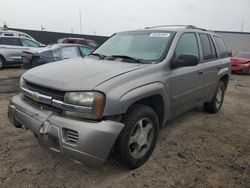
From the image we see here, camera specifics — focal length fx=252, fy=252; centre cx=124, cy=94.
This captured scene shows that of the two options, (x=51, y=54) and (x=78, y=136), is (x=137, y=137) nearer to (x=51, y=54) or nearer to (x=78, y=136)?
(x=78, y=136)

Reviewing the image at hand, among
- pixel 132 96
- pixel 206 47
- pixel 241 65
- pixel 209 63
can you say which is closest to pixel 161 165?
pixel 132 96

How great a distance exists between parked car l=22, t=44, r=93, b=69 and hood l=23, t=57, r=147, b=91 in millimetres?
5660

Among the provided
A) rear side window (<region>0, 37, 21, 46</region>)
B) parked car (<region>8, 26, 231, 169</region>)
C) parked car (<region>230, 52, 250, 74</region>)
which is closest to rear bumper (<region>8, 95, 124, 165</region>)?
parked car (<region>8, 26, 231, 169</region>)

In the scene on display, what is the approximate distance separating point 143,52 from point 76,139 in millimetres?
1824

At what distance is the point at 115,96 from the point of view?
270 cm

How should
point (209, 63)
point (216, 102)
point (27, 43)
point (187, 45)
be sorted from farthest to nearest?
point (27, 43) → point (216, 102) → point (209, 63) → point (187, 45)

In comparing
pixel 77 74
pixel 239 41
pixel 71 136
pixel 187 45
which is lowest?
pixel 239 41

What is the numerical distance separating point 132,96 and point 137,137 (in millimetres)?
598

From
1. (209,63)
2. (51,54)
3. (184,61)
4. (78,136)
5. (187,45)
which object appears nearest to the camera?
(78,136)

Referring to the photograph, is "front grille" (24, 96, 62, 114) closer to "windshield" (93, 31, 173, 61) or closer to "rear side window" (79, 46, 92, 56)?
"windshield" (93, 31, 173, 61)

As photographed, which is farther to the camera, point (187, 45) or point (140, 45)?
point (187, 45)

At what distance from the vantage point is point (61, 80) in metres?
2.84

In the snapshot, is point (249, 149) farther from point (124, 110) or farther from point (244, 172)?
point (124, 110)

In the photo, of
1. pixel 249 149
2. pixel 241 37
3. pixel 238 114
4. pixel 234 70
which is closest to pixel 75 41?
pixel 234 70
